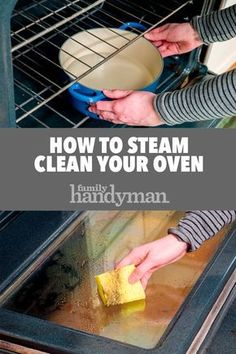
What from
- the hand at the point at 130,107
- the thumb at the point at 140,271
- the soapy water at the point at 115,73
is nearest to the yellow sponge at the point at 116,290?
the thumb at the point at 140,271

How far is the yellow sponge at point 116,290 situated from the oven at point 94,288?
0.03ft

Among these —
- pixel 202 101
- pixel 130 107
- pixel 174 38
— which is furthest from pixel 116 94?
pixel 174 38

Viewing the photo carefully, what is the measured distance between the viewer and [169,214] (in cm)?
100

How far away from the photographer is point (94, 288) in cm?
85

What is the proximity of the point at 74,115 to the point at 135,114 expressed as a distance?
5.9 inches

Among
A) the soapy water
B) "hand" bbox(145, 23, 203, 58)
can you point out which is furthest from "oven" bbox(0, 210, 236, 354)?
"hand" bbox(145, 23, 203, 58)

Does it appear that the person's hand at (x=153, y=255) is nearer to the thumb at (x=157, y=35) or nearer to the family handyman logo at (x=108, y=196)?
the family handyman logo at (x=108, y=196)

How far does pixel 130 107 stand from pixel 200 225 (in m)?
0.26

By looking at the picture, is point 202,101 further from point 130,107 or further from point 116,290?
point 116,290

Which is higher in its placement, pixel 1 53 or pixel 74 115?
pixel 1 53

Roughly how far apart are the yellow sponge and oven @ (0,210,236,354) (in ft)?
0.03

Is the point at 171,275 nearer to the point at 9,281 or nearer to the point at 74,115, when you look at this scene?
the point at 9,281

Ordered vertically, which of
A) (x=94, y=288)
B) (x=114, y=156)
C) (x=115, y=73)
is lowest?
(x=94, y=288)

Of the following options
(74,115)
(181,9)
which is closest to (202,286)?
(74,115)
